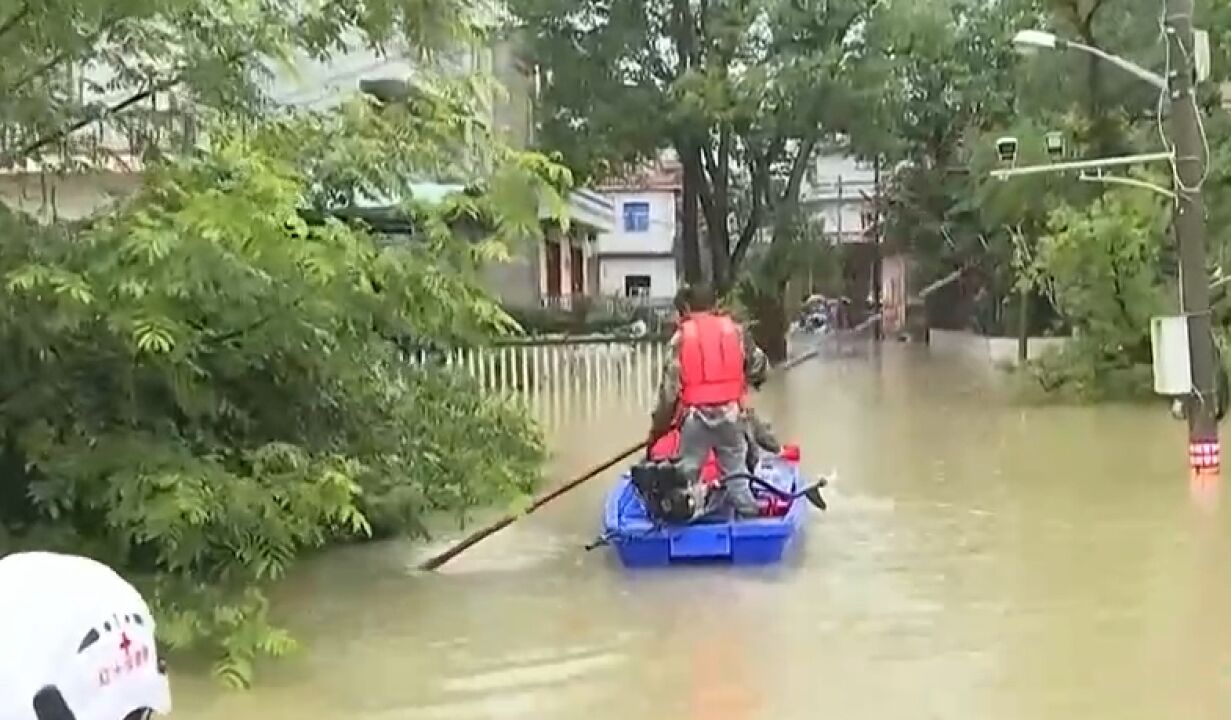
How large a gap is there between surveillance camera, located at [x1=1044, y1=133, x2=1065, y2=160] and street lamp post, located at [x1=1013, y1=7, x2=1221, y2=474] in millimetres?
10631

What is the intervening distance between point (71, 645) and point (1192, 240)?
15.4 m

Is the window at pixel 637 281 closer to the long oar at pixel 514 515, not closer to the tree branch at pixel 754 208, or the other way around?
the tree branch at pixel 754 208

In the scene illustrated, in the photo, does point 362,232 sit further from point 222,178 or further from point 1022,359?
point 1022,359

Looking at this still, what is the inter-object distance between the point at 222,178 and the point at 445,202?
2.03 m

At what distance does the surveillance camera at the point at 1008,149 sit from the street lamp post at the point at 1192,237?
1090 centimetres

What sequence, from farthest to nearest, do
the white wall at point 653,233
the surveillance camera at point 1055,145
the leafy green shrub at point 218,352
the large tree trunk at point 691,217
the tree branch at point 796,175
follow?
1. the white wall at point 653,233
2. the tree branch at point 796,175
3. the large tree trunk at point 691,217
4. the surveillance camera at point 1055,145
5. the leafy green shrub at point 218,352

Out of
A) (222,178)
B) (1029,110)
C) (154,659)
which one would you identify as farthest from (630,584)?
(1029,110)

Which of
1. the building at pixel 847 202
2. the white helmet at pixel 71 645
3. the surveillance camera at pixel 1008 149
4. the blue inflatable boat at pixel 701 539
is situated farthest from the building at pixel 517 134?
the building at pixel 847 202

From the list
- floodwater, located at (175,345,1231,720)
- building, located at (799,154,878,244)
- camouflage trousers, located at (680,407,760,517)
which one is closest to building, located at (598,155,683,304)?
building, located at (799,154,878,244)

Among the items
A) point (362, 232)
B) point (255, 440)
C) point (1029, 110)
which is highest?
Result: point (1029, 110)

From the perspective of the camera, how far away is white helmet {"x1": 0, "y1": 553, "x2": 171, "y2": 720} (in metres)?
2.09

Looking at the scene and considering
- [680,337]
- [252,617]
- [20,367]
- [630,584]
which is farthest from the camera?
[680,337]

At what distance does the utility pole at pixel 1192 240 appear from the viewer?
15844mm

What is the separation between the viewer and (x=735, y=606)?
10289mm
